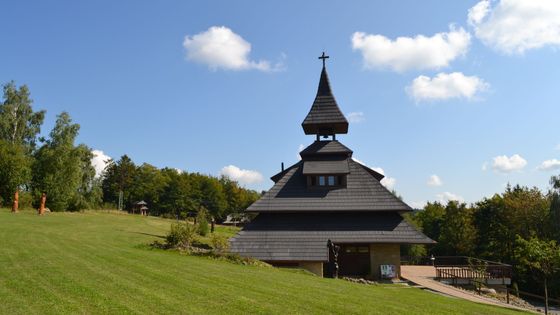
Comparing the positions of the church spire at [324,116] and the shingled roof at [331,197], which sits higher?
the church spire at [324,116]

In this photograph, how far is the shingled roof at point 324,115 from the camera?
91.7 feet

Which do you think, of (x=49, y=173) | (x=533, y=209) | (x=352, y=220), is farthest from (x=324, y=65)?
(x=49, y=173)

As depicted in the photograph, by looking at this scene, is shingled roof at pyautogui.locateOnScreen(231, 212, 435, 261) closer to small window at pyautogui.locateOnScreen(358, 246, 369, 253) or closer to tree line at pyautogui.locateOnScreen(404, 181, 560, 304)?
small window at pyautogui.locateOnScreen(358, 246, 369, 253)

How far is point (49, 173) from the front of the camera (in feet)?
160

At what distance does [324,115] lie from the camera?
92.8 ft

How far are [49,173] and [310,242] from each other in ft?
134

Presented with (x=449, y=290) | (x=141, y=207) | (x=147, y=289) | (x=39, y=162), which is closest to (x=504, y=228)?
(x=449, y=290)

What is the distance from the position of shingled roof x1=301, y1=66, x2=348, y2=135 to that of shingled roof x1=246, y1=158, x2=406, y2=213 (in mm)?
3994

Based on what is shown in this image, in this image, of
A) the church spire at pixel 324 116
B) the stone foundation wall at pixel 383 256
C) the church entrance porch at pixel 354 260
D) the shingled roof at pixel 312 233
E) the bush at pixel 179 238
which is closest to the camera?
the shingled roof at pixel 312 233

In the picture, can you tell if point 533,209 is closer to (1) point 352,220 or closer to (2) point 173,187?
(1) point 352,220

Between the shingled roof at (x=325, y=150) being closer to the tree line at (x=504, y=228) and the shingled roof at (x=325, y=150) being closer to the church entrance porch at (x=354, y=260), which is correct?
the church entrance porch at (x=354, y=260)

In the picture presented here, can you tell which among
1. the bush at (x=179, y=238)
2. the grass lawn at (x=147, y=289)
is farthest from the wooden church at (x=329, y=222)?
the grass lawn at (x=147, y=289)

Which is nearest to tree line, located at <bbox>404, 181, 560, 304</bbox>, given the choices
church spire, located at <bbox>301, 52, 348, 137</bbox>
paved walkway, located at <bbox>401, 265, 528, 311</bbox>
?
paved walkway, located at <bbox>401, 265, 528, 311</bbox>

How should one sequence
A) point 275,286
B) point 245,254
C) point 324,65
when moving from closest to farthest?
point 275,286 → point 245,254 → point 324,65
